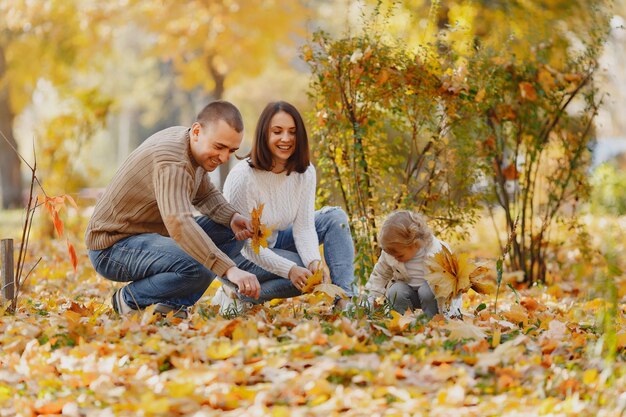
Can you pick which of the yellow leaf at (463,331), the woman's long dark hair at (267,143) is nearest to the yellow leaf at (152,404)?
the yellow leaf at (463,331)

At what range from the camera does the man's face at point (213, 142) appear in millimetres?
3621

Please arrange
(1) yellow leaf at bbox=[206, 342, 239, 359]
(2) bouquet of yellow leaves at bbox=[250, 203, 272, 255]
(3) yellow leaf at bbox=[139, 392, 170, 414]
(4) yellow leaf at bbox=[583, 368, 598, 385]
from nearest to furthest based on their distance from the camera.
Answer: (3) yellow leaf at bbox=[139, 392, 170, 414]
(4) yellow leaf at bbox=[583, 368, 598, 385]
(1) yellow leaf at bbox=[206, 342, 239, 359]
(2) bouquet of yellow leaves at bbox=[250, 203, 272, 255]

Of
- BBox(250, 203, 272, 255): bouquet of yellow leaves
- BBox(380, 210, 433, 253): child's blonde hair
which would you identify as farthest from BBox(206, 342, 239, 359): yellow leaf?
BBox(380, 210, 433, 253): child's blonde hair

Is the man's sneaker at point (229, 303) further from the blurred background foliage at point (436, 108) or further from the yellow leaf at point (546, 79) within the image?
the yellow leaf at point (546, 79)

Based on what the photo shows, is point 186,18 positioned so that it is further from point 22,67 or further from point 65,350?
point 65,350

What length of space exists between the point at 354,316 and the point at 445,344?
2.13ft

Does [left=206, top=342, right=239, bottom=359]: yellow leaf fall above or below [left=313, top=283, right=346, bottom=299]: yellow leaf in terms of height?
below

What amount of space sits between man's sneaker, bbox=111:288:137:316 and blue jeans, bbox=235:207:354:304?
24.6 inches

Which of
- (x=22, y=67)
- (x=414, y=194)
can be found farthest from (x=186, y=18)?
(x=414, y=194)

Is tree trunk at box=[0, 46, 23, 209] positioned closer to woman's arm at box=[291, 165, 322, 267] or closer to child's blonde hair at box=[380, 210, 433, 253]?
woman's arm at box=[291, 165, 322, 267]

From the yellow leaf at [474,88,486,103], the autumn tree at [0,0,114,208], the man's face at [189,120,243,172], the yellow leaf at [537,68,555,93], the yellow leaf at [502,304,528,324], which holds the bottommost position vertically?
the yellow leaf at [502,304,528,324]

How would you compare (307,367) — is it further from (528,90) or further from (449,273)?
(528,90)

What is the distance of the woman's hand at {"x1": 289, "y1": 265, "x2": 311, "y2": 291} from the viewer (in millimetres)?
3922

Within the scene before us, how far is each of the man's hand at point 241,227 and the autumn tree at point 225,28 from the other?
8.52m
